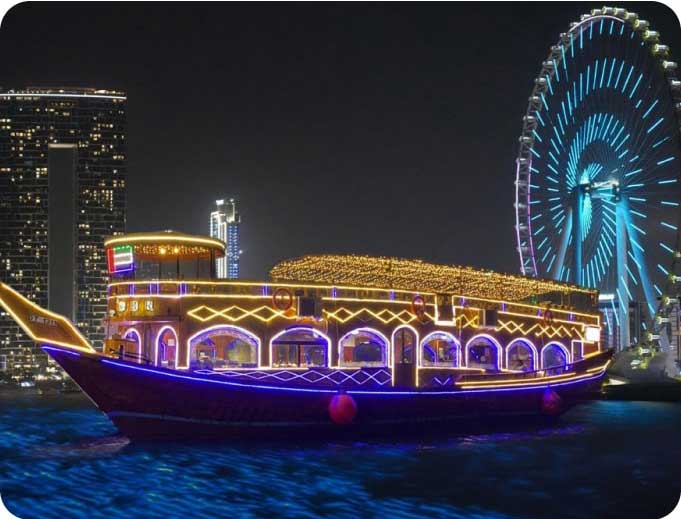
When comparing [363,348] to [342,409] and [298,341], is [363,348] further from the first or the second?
[342,409]

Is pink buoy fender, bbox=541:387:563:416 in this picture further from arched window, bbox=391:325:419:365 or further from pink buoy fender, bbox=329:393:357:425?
pink buoy fender, bbox=329:393:357:425

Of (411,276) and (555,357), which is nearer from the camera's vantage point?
(411,276)

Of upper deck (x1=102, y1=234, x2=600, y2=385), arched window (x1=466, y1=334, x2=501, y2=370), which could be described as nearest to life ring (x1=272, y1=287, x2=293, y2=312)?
upper deck (x1=102, y1=234, x2=600, y2=385)

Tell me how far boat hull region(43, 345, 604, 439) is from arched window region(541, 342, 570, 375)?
6510mm

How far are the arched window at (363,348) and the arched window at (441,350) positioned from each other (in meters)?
1.13

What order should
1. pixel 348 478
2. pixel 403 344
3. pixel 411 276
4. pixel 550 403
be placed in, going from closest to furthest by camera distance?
pixel 348 478, pixel 403 344, pixel 411 276, pixel 550 403

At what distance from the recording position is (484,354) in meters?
27.5

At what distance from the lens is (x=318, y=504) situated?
14.4m

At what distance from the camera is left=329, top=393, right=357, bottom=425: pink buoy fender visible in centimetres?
1998

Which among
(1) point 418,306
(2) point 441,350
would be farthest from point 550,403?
(1) point 418,306

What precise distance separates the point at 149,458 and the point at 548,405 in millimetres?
11577

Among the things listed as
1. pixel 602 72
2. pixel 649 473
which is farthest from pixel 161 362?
pixel 602 72

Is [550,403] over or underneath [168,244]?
underneath

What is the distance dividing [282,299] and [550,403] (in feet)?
28.2
